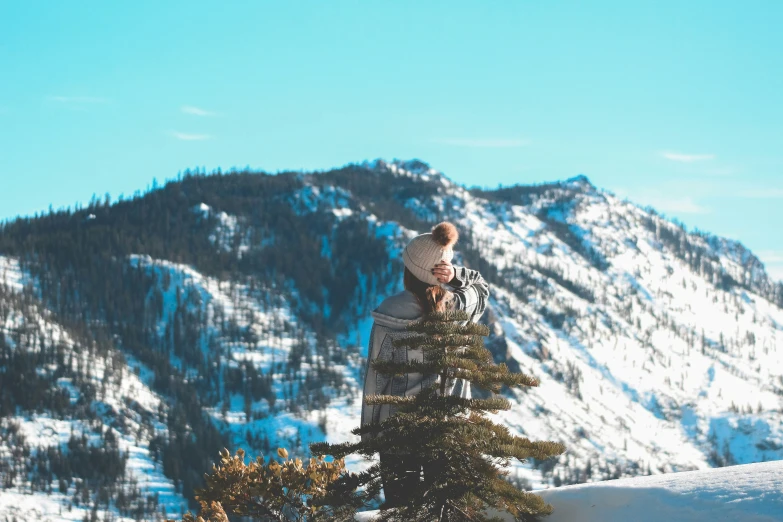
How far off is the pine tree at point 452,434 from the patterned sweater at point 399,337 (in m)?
0.35

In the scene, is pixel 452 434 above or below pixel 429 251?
below

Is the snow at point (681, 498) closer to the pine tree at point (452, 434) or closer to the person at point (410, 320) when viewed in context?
the pine tree at point (452, 434)

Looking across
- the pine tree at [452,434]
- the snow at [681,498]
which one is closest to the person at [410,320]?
the pine tree at [452,434]

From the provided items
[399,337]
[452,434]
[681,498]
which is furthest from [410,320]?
[681,498]

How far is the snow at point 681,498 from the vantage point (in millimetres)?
9000

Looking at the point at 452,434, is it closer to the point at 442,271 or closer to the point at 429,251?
the point at 442,271

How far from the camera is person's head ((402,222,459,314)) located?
967 cm

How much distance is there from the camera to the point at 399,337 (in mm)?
9656

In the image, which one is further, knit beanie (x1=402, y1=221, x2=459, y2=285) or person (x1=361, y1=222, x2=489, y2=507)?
knit beanie (x1=402, y1=221, x2=459, y2=285)

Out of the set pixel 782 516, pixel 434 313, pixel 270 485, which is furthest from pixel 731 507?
pixel 270 485

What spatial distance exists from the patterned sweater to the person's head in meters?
0.12

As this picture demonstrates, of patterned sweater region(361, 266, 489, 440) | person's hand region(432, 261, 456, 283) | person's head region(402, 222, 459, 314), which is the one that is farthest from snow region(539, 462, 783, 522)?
person's hand region(432, 261, 456, 283)

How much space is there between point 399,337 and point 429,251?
0.98 m

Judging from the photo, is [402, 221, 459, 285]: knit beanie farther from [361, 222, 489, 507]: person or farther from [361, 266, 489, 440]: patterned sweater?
[361, 266, 489, 440]: patterned sweater
